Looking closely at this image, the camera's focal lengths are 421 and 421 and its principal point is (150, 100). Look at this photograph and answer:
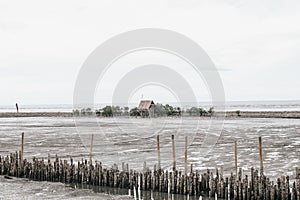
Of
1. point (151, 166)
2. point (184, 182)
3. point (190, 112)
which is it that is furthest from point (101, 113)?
point (184, 182)

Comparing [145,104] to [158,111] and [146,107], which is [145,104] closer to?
[146,107]

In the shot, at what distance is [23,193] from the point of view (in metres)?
15.9

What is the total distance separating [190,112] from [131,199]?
78.8 meters

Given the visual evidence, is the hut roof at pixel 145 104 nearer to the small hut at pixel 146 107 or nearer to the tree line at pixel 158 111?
the small hut at pixel 146 107

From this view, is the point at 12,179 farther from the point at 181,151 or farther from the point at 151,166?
the point at 181,151

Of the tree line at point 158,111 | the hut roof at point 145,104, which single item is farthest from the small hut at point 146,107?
the tree line at point 158,111

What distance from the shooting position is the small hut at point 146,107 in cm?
7869

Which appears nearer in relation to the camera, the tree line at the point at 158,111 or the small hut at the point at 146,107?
the small hut at the point at 146,107

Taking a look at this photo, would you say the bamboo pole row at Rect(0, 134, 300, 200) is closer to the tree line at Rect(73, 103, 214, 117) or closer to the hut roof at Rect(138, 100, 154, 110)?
the hut roof at Rect(138, 100, 154, 110)

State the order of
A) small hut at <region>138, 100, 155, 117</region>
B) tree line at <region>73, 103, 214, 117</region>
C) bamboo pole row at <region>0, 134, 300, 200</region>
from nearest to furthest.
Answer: bamboo pole row at <region>0, 134, 300, 200</region> → small hut at <region>138, 100, 155, 117</region> → tree line at <region>73, 103, 214, 117</region>

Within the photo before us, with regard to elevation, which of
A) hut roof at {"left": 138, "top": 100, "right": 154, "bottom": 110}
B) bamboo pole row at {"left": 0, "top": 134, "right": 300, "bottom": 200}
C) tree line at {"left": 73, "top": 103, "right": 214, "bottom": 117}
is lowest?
bamboo pole row at {"left": 0, "top": 134, "right": 300, "bottom": 200}

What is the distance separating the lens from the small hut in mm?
78688

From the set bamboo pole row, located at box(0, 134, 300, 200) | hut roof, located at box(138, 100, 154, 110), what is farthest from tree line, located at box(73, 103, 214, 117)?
bamboo pole row, located at box(0, 134, 300, 200)

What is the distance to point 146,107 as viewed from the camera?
79.1m
